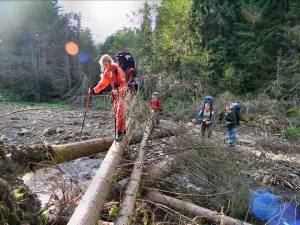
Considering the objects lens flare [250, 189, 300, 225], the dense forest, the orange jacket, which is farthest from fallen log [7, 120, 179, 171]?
the dense forest

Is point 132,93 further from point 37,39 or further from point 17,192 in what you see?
point 37,39

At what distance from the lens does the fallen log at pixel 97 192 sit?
372cm

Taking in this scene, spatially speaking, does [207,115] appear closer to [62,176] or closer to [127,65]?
[127,65]

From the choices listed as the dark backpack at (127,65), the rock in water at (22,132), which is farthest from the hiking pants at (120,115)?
the rock in water at (22,132)

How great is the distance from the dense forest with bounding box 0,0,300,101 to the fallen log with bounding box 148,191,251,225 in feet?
38.0

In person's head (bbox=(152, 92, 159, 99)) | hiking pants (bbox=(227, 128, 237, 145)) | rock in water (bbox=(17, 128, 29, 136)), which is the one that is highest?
person's head (bbox=(152, 92, 159, 99))

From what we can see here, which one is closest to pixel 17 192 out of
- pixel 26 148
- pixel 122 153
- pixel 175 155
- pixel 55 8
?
pixel 26 148

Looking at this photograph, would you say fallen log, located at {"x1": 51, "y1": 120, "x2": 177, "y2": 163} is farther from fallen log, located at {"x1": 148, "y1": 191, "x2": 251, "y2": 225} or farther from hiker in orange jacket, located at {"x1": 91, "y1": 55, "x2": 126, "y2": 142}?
fallen log, located at {"x1": 148, "y1": 191, "x2": 251, "y2": 225}

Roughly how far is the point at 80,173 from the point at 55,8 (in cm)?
4068

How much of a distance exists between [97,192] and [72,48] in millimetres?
36457

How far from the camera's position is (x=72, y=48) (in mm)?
39406

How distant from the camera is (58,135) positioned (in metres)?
12.0

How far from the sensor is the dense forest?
23797 millimetres

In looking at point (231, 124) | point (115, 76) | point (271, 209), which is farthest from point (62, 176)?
point (231, 124)
